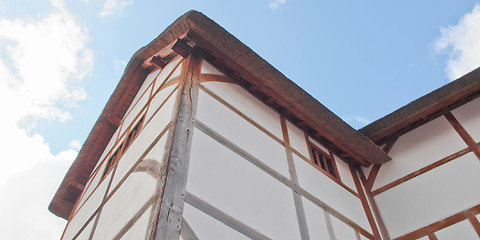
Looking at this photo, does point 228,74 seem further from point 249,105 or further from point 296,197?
point 296,197

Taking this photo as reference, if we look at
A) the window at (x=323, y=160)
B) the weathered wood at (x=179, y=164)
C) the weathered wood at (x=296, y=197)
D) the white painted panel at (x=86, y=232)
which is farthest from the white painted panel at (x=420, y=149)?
the white painted panel at (x=86, y=232)

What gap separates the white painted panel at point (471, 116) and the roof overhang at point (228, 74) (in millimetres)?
1255

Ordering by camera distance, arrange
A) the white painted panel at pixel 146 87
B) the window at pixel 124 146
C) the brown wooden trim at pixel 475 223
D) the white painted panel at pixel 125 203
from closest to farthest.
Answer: the white painted panel at pixel 125 203 < the brown wooden trim at pixel 475 223 < the window at pixel 124 146 < the white painted panel at pixel 146 87

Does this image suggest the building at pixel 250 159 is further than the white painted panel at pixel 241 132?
No

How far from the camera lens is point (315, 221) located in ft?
15.4

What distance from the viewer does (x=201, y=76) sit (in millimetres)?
5160

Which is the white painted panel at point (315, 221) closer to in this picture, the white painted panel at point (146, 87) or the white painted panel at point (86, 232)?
the white painted panel at point (86, 232)

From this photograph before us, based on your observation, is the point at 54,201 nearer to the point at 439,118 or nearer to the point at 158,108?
the point at 158,108

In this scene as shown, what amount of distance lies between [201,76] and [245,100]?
0.82m

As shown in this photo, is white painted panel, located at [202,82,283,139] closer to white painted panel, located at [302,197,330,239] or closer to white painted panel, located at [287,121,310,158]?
white painted panel, located at [287,121,310,158]

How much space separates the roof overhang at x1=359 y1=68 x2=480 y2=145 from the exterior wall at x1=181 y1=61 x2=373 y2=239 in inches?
38.3

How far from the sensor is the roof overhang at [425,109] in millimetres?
5906

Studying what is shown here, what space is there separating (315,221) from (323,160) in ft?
5.69

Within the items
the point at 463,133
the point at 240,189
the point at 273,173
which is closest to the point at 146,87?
the point at 273,173
